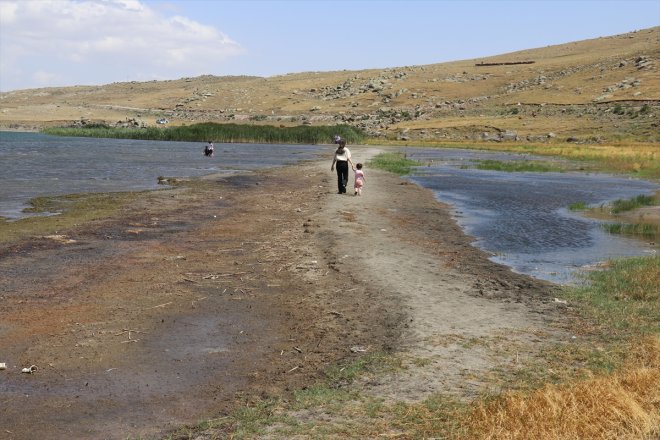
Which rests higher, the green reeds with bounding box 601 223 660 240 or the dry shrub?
the dry shrub

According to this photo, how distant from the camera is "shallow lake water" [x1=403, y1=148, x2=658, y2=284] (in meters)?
14.8

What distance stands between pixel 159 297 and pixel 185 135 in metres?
72.7

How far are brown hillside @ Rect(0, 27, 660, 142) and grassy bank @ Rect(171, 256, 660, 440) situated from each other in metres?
60.3

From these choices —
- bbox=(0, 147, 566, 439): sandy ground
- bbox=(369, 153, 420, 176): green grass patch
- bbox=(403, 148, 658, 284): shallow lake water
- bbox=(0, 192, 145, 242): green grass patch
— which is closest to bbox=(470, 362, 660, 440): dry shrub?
bbox=(0, 147, 566, 439): sandy ground

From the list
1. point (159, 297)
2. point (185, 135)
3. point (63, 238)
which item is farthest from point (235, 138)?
point (159, 297)

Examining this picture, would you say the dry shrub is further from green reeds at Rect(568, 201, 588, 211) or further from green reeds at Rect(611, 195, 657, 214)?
green reeds at Rect(568, 201, 588, 211)

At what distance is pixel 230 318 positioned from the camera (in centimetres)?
959

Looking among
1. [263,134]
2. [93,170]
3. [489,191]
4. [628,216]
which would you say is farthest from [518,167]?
[263,134]

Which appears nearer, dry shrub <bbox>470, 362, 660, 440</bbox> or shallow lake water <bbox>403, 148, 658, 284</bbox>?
dry shrub <bbox>470, 362, 660, 440</bbox>

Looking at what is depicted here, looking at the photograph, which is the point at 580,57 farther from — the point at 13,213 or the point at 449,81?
the point at 13,213

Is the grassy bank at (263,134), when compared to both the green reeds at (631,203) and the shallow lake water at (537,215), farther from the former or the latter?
the green reeds at (631,203)

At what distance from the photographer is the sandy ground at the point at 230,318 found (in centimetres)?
690

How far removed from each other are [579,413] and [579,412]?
0.7 inches

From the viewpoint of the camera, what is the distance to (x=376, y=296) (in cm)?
1069
